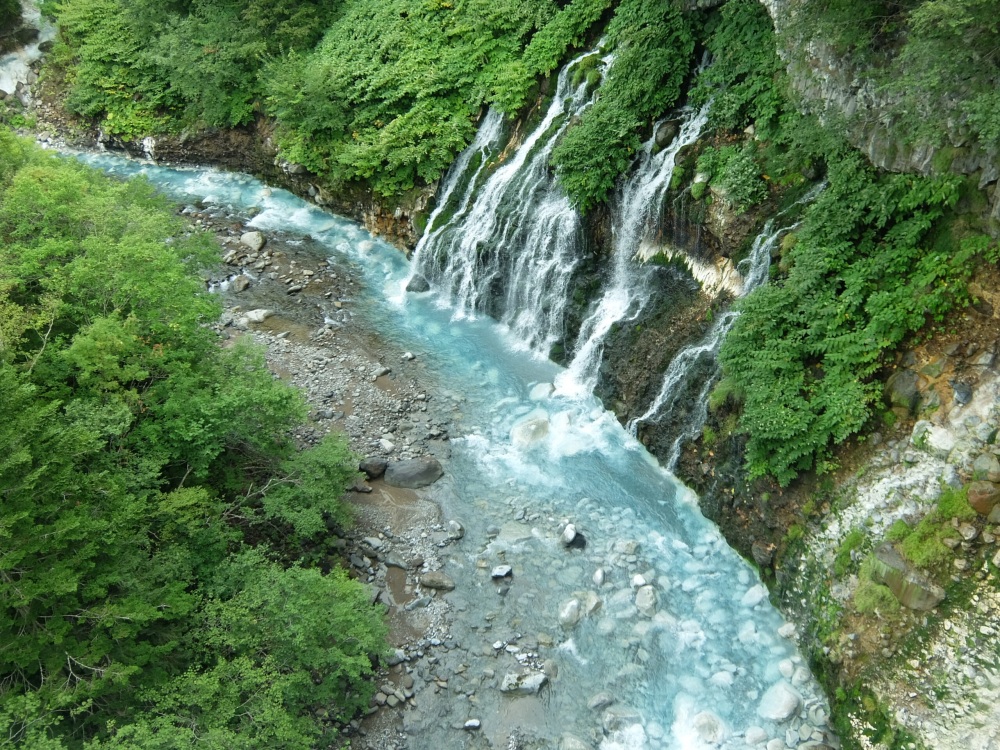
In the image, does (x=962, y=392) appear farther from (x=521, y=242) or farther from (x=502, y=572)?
(x=521, y=242)

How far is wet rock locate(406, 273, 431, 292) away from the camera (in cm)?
1809

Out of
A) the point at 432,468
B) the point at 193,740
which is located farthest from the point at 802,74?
the point at 193,740

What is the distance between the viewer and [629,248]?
14.3 meters

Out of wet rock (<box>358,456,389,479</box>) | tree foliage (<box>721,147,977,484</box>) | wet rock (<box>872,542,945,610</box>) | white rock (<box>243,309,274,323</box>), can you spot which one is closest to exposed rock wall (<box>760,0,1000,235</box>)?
tree foliage (<box>721,147,977,484</box>)

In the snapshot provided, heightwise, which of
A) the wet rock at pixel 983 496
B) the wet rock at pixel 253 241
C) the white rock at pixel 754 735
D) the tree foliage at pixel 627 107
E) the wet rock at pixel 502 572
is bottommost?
the wet rock at pixel 502 572

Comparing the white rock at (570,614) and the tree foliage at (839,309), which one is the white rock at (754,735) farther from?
the tree foliage at (839,309)

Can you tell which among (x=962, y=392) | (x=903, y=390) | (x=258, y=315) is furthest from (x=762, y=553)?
(x=258, y=315)

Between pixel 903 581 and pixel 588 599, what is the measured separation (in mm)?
4203

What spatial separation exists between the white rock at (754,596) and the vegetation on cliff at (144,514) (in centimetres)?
531

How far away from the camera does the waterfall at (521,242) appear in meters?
15.4

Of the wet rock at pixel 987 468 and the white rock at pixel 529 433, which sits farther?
the white rock at pixel 529 433

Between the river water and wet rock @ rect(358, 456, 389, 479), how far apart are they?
1.05 meters

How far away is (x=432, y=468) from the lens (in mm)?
12828

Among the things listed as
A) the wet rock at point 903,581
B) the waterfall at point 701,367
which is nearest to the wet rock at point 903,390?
the wet rock at point 903,581
